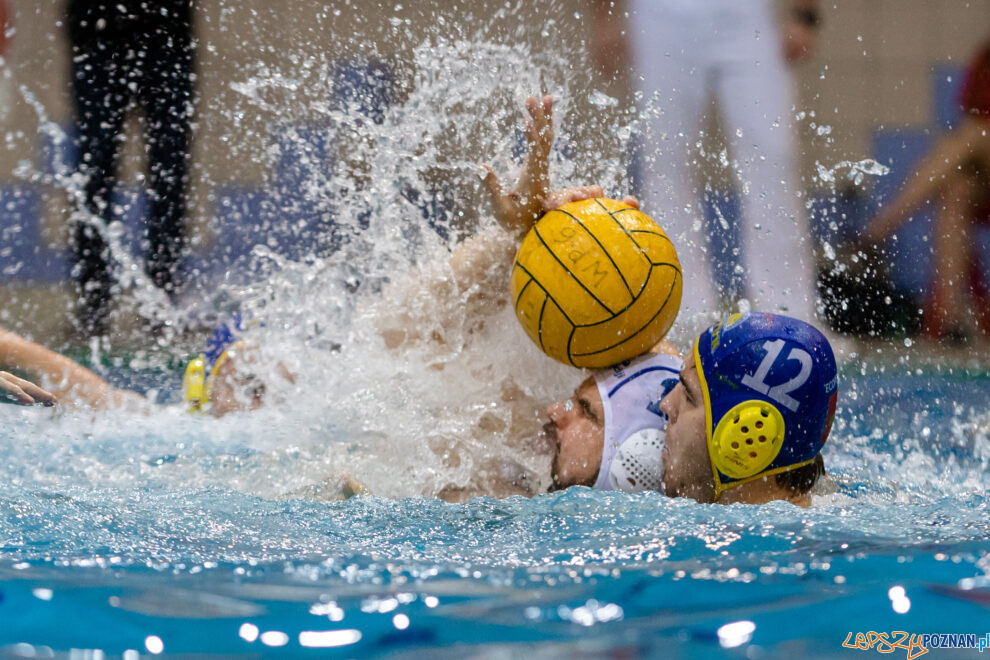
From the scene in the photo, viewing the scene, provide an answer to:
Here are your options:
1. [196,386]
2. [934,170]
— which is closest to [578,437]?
[196,386]

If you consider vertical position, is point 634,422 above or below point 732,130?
below

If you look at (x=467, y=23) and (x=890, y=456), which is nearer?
(x=890, y=456)

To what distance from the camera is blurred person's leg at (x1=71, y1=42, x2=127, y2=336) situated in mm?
5902

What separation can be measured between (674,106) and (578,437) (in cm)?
387

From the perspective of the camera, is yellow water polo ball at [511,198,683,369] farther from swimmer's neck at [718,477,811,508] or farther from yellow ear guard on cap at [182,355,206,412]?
yellow ear guard on cap at [182,355,206,412]

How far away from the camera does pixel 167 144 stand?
20.5ft

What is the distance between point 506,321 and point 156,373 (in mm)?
3251

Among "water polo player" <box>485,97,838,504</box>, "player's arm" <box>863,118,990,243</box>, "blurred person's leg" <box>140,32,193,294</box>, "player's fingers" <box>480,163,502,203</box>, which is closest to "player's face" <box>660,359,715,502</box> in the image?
"water polo player" <box>485,97,838,504</box>

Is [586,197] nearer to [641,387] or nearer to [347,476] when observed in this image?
[641,387]

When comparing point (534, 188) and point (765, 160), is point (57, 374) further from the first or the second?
point (765, 160)

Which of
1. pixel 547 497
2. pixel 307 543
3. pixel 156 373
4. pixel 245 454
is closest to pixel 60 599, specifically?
pixel 307 543

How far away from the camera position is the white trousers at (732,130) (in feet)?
16.7

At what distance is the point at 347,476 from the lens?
2.12 metres

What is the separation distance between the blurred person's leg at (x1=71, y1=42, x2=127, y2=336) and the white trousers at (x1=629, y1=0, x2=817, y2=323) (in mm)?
3408
